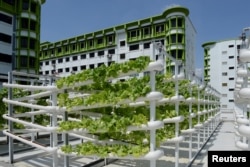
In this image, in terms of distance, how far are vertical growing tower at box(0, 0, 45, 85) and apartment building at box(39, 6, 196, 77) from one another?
5935 millimetres

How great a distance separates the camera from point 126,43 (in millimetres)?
42344

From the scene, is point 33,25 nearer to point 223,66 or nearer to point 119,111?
point 119,111

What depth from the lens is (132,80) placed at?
4.96 meters

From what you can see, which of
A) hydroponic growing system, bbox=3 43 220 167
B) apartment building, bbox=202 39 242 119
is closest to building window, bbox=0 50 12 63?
hydroponic growing system, bbox=3 43 220 167

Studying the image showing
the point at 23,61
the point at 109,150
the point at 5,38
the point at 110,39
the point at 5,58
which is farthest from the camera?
the point at 110,39

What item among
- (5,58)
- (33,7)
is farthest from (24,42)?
(33,7)

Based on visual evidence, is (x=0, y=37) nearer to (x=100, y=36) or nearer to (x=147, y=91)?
(x=100, y=36)

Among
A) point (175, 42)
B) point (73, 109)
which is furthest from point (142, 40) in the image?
point (73, 109)

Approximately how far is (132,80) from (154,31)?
35.4 metres

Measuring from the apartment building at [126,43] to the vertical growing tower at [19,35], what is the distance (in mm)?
5935

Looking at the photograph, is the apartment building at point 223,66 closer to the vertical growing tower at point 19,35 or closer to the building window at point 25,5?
the vertical growing tower at point 19,35

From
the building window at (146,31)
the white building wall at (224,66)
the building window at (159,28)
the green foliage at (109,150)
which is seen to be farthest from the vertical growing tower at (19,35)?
the white building wall at (224,66)

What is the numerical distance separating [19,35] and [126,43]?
17.7m

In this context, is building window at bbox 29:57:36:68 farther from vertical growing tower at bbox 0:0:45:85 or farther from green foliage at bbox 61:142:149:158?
green foliage at bbox 61:142:149:158
